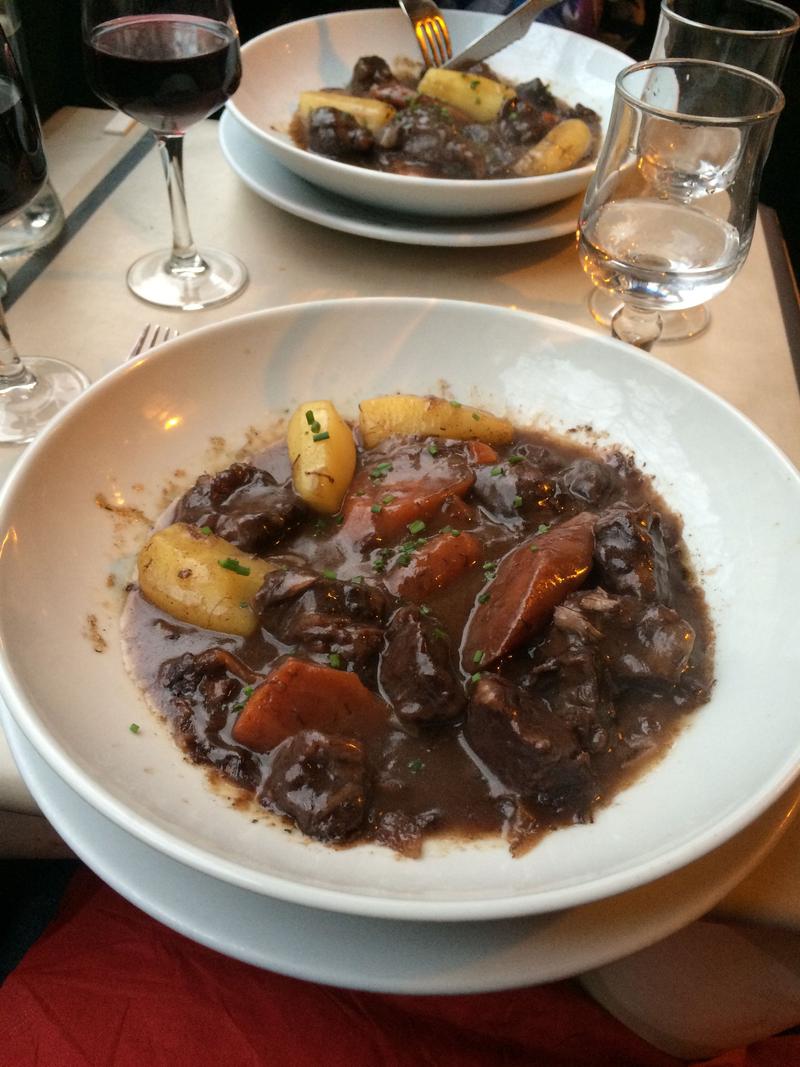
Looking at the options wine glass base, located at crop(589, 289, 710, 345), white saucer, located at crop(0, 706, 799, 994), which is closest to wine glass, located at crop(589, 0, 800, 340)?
wine glass base, located at crop(589, 289, 710, 345)

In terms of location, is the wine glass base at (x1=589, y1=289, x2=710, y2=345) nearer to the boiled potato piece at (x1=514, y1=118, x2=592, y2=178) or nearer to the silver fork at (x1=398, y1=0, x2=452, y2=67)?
the boiled potato piece at (x1=514, y1=118, x2=592, y2=178)

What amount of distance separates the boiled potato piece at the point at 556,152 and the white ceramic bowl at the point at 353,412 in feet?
3.26

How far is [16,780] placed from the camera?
1.35 meters

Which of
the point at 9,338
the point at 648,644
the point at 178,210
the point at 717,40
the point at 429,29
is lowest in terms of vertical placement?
the point at 648,644

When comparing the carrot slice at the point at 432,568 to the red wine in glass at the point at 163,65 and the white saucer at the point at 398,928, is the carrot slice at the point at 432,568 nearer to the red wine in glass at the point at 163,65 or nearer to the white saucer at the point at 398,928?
the white saucer at the point at 398,928

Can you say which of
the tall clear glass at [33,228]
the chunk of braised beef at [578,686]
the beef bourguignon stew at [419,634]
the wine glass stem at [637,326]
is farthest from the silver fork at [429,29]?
the chunk of braised beef at [578,686]

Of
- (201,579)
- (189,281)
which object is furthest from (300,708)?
(189,281)

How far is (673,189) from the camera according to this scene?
223cm

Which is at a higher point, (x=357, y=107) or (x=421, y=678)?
(x=357, y=107)

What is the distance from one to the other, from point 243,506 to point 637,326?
4.03ft

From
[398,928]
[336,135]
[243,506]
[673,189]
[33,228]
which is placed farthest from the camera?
[336,135]

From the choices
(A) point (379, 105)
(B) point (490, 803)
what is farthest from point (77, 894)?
(A) point (379, 105)

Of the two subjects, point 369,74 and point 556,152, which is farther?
point 369,74

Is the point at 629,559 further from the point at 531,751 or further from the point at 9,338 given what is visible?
the point at 9,338
